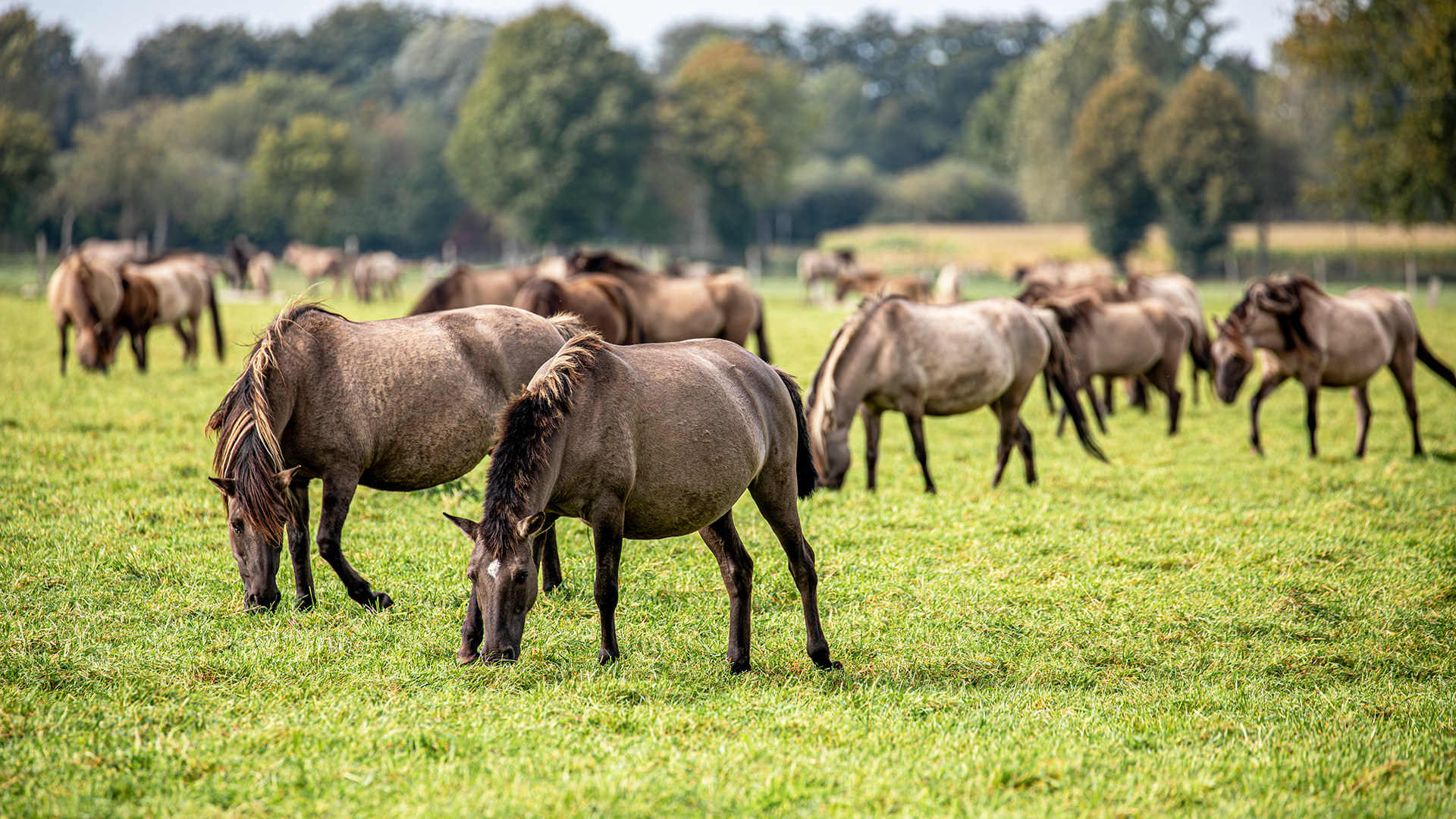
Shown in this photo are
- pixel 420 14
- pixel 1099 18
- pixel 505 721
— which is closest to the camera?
pixel 505 721

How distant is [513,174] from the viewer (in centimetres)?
5412

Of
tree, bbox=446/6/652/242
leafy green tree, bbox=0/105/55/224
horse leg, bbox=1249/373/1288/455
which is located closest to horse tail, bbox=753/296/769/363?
horse leg, bbox=1249/373/1288/455

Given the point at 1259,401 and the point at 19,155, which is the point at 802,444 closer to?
the point at 1259,401

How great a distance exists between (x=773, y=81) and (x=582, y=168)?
15956 mm

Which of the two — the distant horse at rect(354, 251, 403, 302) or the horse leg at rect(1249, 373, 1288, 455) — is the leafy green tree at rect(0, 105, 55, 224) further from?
the horse leg at rect(1249, 373, 1288, 455)

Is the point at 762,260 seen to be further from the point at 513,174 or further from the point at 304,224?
the point at 304,224

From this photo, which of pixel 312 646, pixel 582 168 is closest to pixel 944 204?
pixel 582 168

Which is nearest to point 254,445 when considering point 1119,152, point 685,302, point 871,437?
point 871,437

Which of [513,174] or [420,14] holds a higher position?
[420,14]

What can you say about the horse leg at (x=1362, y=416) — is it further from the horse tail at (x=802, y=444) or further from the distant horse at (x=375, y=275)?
the distant horse at (x=375, y=275)

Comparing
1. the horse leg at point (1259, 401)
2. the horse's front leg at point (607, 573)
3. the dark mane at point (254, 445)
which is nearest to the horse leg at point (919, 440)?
the horse leg at point (1259, 401)

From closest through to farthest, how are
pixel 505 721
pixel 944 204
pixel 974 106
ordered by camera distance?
pixel 505 721 < pixel 944 204 < pixel 974 106

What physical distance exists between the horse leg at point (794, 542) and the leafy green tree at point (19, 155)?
149ft

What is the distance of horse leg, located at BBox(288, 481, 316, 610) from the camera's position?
215 inches
